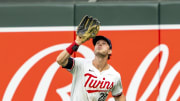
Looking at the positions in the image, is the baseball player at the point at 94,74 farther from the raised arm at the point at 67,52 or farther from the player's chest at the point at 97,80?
the raised arm at the point at 67,52

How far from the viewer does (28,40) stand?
20.9 ft

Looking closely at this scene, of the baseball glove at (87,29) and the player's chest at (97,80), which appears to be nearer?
the baseball glove at (87,29)

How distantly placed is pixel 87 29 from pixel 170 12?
1821mm

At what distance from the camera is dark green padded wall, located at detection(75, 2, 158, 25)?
20.7ft

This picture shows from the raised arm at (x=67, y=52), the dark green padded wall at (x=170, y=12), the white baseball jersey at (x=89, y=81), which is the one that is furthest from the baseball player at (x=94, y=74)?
the dark green padded wall at (x=170, y=12)

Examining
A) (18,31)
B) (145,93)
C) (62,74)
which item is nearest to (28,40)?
(18,31)

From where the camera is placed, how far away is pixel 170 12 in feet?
20.7

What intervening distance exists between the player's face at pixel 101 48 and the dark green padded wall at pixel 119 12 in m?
1.34

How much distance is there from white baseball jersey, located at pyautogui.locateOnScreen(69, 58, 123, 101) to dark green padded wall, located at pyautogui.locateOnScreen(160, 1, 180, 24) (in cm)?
144

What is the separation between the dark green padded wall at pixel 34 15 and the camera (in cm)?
634

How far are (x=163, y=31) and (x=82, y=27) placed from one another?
68.3 inches

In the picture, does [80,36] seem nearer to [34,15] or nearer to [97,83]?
[97,83]

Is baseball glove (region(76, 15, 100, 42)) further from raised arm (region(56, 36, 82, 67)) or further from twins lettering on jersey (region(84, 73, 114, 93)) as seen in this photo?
twins lettering on jersey (region(84, 73, 114, 93))

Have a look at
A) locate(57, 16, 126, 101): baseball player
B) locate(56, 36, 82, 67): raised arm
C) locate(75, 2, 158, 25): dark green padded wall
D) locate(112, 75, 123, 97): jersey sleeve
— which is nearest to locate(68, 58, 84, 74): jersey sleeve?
locate(57, 16, 126, 101): baseball player
